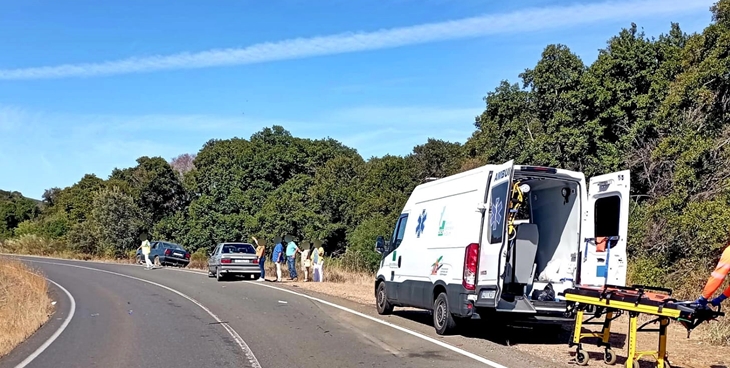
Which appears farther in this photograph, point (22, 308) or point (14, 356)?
point (22, 308)

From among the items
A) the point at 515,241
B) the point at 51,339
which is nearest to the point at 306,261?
the point at 51,339

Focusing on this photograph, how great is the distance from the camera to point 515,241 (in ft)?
38.8

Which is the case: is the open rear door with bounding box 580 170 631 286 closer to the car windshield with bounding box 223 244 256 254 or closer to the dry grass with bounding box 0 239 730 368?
the dry grass with bounding box 0 239 730 368

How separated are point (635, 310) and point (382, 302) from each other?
25.6 feet

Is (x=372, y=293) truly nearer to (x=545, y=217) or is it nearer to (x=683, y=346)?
(x=545, y=217)

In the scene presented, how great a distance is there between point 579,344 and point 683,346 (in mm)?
2483

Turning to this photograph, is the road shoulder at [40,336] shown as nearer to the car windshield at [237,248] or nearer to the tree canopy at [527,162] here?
the car windshield at [237,248]

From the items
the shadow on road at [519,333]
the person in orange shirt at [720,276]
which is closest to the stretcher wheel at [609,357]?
the shadow on road at [519,333]

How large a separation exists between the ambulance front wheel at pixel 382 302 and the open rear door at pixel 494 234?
175 inches

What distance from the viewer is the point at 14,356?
1112 cm

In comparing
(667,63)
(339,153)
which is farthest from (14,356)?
(339,153)

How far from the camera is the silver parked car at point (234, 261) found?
2827 cm

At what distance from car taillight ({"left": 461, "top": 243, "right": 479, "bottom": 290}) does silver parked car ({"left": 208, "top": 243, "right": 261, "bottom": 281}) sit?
1857 cm

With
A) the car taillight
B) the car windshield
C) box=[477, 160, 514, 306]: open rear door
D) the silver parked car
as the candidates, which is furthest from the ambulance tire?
the car windshield
